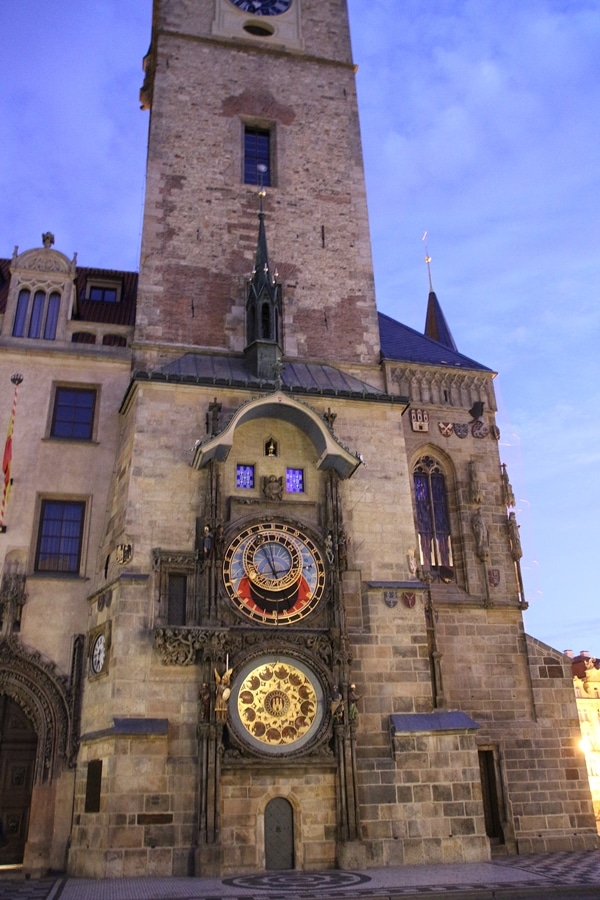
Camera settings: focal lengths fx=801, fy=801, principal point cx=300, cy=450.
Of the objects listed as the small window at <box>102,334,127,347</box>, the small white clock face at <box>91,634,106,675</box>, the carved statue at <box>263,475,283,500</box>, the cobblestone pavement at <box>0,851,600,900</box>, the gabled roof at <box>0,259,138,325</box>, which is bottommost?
the cobblestone pavement at <box>0,851,600,900</box>

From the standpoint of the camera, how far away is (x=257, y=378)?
17.8 meters

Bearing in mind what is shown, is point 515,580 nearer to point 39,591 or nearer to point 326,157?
point 39,591

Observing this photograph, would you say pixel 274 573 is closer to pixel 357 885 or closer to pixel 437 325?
pixel 357 885

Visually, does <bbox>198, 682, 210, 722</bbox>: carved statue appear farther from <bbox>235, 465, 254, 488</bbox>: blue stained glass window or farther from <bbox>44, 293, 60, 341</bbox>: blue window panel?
<bbox>44, 293, 60, 341</bbox>: blue window panel

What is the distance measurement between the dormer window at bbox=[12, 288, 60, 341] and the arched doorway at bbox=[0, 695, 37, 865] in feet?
26.9

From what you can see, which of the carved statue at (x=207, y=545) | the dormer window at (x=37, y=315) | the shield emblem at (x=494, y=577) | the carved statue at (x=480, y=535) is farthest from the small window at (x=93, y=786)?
the dormer window at (x=37, y=315)

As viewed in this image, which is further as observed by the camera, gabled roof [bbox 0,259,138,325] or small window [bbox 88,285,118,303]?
small window [bbox 88,285,118,303]

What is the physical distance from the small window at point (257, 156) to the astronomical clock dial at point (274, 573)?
10739mm

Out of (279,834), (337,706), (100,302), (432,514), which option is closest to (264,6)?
(100,302)

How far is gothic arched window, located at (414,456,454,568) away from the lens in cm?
1884

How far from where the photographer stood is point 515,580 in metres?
18.6

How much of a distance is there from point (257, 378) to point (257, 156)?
312 inches

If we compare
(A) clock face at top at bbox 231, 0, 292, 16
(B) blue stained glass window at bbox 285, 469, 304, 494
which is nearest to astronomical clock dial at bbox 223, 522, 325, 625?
(B) blue stained glass window at bbox 285, 469, 304, 494

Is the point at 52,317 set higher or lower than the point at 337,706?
higher
